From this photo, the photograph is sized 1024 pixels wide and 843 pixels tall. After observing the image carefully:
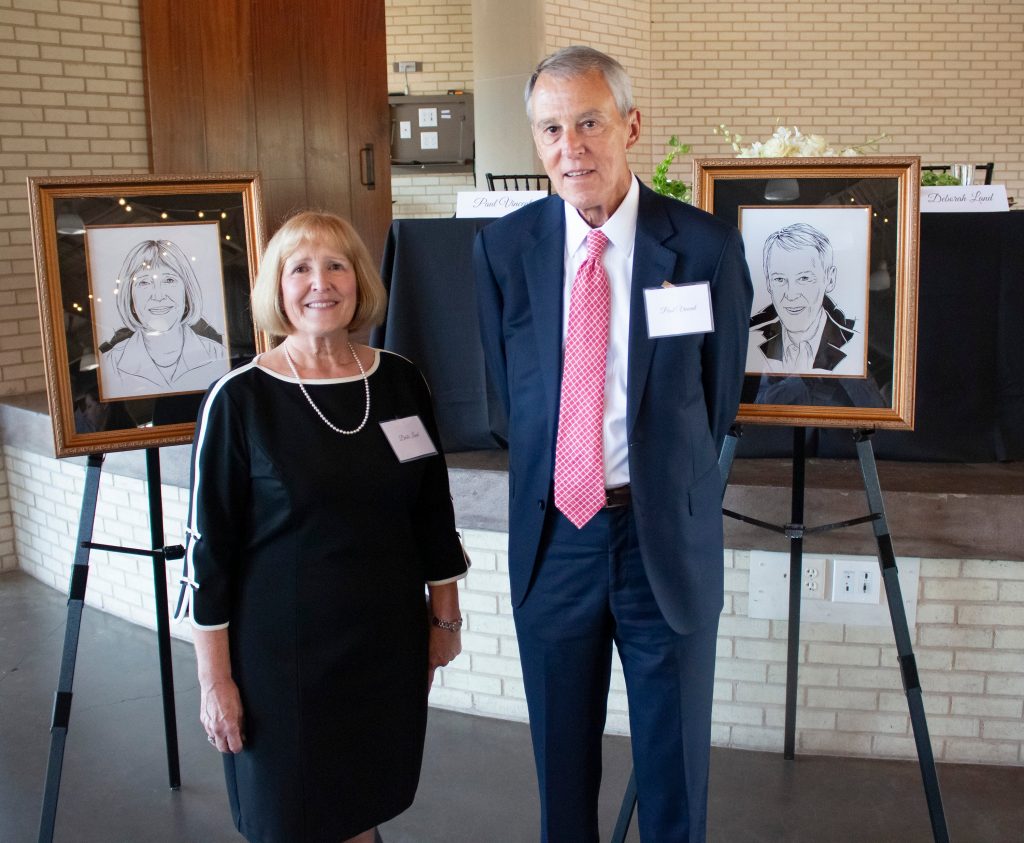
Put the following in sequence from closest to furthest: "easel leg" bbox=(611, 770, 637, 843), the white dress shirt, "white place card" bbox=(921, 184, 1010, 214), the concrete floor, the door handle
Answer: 1. the white dress shirt
2. "easel leg" bbox=(611, 770, 637, 843)
3. the concrete floor
4. "white place card" bbox=(921, 184, 1010, 214)
5. the door handle

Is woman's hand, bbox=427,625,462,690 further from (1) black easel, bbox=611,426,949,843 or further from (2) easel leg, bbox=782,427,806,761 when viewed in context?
(2) easel leg, bbox=782,427,806,761

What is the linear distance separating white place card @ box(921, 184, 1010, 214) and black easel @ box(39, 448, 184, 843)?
2358 millimetres

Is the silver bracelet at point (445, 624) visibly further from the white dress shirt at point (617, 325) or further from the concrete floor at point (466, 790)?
the concrete floor at point (466, 790)

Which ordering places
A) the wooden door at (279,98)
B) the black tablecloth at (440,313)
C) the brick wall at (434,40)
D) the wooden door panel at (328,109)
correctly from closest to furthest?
1. the black tablecloth at (440,313)
2. the wooden door at (279,98)
3. the wooden door panel at (328,109)
4. the brick wall at (434,40)

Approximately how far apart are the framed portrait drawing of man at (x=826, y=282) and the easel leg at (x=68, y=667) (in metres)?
1.59

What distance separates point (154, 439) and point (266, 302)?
765 mm

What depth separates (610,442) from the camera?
1.84 m

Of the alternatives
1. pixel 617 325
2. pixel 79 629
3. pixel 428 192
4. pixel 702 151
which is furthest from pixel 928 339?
pixel 428 192

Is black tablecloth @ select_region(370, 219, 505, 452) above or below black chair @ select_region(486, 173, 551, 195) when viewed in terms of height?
below

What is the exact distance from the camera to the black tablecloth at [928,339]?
2895 mm

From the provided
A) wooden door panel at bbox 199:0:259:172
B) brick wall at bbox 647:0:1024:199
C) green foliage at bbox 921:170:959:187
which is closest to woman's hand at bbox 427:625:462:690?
green foliage at bbox 921:170:959:187

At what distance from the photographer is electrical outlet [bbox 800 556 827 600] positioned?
2.83m

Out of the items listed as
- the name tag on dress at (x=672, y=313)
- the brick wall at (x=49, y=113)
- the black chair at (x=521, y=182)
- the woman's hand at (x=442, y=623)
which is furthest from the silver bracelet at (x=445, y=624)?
the black chair at (x=521, y=182)

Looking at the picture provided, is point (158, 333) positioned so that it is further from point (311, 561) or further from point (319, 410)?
point (311, 561)
